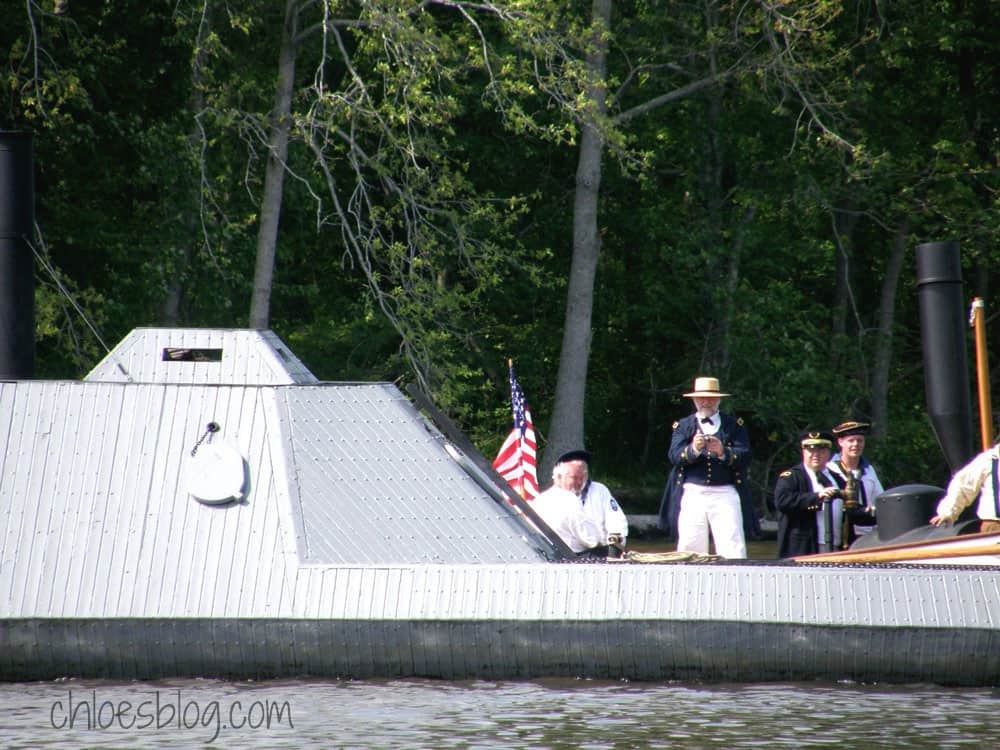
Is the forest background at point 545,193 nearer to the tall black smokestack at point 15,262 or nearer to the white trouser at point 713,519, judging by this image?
the white trouser at point 713,519

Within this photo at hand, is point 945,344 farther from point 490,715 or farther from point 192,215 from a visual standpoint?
point 192,215

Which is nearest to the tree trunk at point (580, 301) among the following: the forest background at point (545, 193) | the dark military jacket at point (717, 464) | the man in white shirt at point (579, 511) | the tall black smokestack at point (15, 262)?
the forest background at point (545, 193)

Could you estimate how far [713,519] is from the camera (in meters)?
12.7

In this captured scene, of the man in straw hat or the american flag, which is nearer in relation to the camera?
the man in straw hat

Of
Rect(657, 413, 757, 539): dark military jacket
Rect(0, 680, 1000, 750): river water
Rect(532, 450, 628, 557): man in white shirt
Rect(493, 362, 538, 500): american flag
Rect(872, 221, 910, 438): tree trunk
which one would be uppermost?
Rect(872, 221, 910, 438): tree trunk

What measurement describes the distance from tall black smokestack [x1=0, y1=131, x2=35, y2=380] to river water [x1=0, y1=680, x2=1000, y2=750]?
2642mm

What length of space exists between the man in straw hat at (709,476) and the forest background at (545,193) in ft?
29.2

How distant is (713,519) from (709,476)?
297mm

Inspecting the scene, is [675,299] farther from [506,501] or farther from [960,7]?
[506,501]

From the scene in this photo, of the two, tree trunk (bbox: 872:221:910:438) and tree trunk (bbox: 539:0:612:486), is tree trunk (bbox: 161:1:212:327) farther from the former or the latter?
tree trunk (bbox: 872:221:910:438)

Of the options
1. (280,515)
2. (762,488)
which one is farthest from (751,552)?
(280,515)

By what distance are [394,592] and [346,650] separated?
0.38 metres

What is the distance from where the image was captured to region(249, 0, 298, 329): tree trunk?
2330cm

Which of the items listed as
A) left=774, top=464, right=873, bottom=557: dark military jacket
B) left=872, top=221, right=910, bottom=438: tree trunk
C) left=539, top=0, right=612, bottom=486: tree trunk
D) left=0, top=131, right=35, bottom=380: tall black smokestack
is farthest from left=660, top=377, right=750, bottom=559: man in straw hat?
left=872, top=221, right=910, bottom=438: tree trunk
